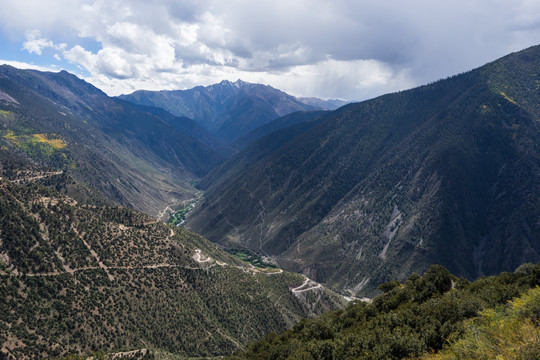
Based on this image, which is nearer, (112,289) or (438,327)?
(438,327)

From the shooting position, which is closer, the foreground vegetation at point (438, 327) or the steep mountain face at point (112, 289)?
the foreground vegetation at point (438, 327)

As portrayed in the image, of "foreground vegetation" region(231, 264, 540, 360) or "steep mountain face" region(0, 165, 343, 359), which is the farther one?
"steep mountain face" region(0, 165, 343, 359)

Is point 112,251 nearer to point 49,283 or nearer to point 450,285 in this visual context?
point 49,283

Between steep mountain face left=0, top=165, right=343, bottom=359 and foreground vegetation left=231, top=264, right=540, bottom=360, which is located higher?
foreground vegetation left=231, top=264, right=540, bottom=360

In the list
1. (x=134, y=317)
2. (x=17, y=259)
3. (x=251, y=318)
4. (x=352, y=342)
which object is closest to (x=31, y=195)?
(x=17, y=259)

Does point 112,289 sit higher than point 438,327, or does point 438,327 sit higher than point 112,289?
point 438,327

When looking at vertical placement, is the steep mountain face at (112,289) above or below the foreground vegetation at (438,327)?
below
